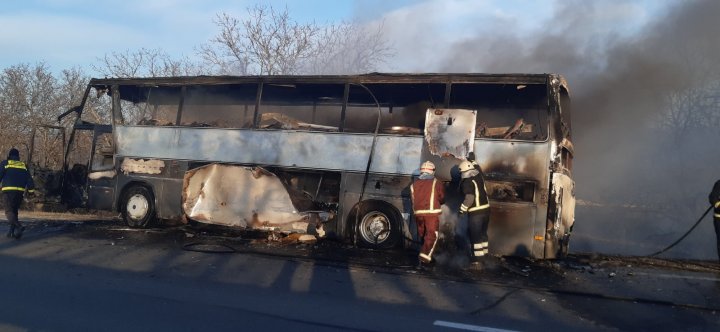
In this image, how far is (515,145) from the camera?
27.4 feet

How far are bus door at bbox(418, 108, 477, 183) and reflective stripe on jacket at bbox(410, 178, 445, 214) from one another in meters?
0.45

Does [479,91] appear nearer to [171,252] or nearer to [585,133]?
[171,252]

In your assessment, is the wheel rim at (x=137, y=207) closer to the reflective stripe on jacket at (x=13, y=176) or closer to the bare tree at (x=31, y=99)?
the reflective stripe on jacket at (x=13, y=176)

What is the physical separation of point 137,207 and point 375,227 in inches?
190

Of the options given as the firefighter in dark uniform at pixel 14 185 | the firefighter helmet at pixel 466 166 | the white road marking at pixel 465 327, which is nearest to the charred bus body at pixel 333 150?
the firefighter helmet at pixel 466 166

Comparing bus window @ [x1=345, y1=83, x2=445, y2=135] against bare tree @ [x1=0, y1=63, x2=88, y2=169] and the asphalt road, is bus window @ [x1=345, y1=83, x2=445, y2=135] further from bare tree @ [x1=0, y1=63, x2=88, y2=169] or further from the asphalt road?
bare tree @ [x1=0, y1=63, x2=88, y2=169]

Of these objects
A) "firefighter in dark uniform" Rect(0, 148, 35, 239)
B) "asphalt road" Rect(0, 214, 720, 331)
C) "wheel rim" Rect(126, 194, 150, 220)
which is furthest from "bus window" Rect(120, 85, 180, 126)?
"asphalt road" Rect(0, 214, 720, 331)

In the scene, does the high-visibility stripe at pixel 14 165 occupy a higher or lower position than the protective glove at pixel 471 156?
lower

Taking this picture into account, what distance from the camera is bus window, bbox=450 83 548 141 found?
8578 mm

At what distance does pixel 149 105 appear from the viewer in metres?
11.4

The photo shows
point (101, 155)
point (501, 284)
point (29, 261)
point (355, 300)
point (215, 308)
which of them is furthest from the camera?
point (101, 155)

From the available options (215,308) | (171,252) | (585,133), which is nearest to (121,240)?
(171,252)

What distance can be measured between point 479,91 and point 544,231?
2427 mm

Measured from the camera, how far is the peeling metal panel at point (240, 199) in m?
9.90
